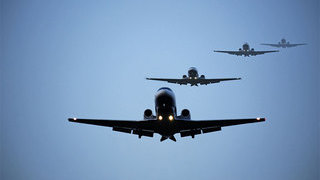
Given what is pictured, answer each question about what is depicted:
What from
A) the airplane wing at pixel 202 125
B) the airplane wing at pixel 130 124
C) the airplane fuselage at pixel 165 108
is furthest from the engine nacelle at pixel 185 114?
the airplane wing at pixel 130 124

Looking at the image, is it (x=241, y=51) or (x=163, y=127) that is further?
(x=241, y=51)

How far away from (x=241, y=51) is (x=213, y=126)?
52.5 metres

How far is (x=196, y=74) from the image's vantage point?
7206 centimetres

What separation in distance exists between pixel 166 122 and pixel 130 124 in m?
4.44

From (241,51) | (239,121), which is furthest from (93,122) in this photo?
(241,51)

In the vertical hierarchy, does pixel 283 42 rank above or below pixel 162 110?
above

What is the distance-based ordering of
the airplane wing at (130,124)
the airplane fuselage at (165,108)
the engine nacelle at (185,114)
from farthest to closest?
the engine nacelle at (185,114) → the airplane wing at (130,124) → the airplane fuselage at (165,108)

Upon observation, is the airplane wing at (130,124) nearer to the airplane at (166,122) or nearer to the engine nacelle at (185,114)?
the airplane at (166,122)

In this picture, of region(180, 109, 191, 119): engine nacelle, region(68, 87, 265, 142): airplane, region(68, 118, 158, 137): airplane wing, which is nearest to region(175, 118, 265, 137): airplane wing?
region(68, 87, 265, 142): airplane

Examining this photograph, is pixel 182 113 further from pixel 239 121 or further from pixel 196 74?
pixel 196 74

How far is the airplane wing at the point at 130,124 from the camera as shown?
41125 mm

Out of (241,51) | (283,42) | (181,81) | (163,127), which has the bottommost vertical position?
(163,127)

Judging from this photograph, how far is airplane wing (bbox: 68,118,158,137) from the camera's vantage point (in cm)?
4112

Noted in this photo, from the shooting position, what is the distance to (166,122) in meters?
40.5
